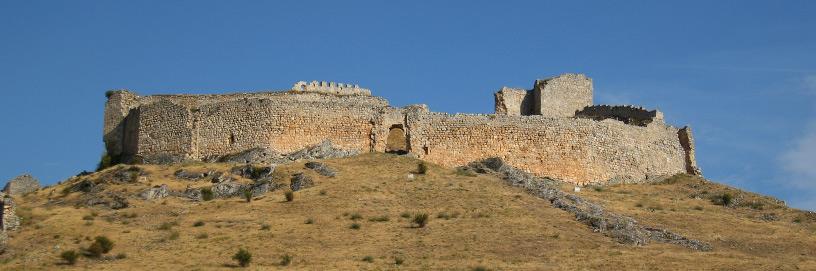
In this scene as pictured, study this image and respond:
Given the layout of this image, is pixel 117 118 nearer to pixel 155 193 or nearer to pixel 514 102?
pixel 155 193

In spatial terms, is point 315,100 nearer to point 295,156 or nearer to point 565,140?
point 295,156

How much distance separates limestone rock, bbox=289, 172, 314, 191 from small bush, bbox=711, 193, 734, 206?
1528 centimetres

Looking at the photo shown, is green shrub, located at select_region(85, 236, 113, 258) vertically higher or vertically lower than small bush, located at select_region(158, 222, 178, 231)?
lower

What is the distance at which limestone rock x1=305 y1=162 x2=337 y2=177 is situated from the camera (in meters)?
46.2

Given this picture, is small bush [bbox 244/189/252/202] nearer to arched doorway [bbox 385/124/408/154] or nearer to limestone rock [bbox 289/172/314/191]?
limestone rock [bbox 289/172/314/191]

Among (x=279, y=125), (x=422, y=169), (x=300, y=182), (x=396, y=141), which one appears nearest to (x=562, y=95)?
(x=396, y=141)

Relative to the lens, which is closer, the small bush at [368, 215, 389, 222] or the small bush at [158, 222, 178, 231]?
the small bush at [158, 222, 178, 231]

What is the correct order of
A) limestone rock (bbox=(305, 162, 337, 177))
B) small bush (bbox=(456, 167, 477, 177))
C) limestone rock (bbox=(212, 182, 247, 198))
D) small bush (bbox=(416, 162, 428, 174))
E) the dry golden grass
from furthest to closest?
small bush (bbox=(456, 167, 477, 177)) < small bush (bbox=(416, 162, 428, 174)) < limestone rock (bbox=(305, 162, 337, 177)) < limestone rock (bbox=(212, 182, 247, 198)) < the dry golden grass

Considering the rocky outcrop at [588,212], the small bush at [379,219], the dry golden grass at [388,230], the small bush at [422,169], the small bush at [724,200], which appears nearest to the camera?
the dry golden grass at [388,230]

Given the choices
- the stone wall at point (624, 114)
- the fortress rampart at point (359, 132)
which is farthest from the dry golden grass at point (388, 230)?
the stone wall at point (624, 114)

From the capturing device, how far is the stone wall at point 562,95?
2312 inches

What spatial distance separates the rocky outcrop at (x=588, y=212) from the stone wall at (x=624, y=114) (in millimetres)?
8546

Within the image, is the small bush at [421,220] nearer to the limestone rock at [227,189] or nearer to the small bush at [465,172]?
the limestone rock at [227,189]

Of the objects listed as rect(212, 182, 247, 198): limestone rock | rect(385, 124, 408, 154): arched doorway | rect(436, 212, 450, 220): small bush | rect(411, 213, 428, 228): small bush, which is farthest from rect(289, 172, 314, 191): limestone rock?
rect(385, 124, 408, 154): arched doorway
